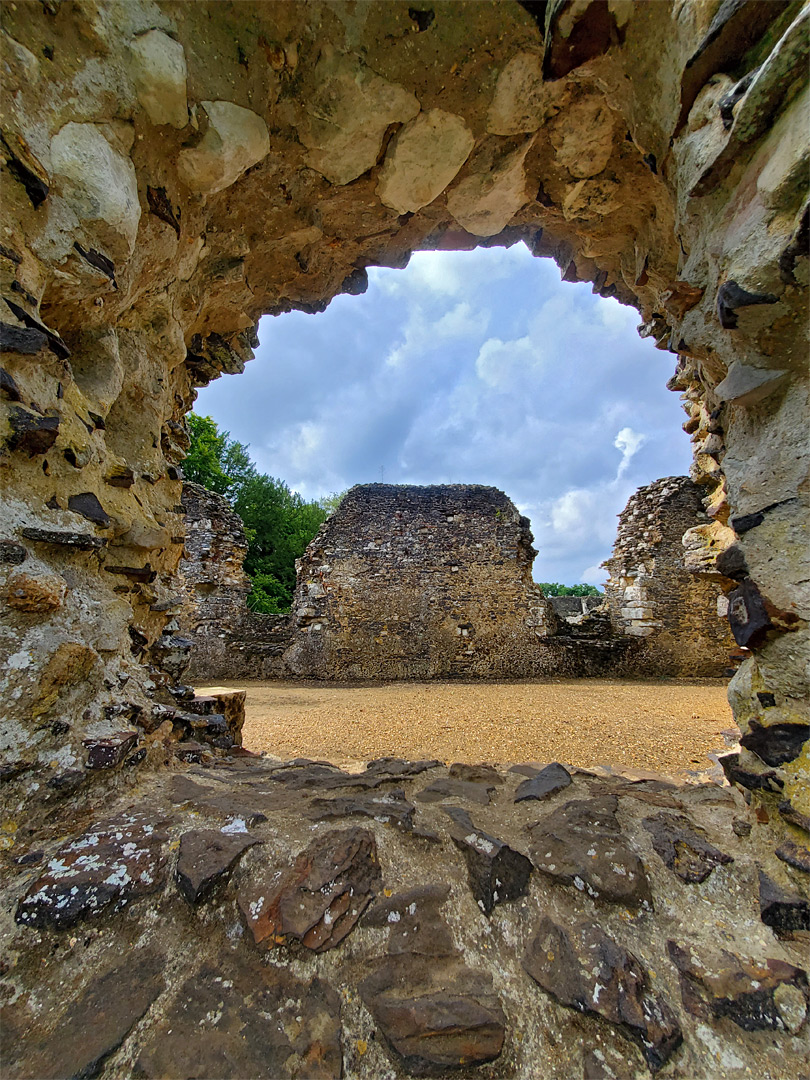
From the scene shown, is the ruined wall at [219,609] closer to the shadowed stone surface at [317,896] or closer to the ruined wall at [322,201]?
the ruined wall at [322,201]

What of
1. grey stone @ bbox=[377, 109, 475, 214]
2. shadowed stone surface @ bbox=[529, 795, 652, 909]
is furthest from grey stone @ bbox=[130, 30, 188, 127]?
shadowed stone surface @ bbox=[529, 795, 652, 909]

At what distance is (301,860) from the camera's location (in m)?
1.00

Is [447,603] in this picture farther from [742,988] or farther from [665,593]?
[742,988]

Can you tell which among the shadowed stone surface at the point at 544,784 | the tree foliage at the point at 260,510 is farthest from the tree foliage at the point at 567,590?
the shadowed stone surface at the point at 544,784

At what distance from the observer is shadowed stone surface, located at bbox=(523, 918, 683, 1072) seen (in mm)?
716

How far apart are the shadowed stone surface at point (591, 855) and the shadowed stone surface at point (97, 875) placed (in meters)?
0.92

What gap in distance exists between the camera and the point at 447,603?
785 centimetres

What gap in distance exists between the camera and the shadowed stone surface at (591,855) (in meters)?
0.96

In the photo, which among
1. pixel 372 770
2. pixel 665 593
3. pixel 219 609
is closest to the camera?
pixel 372 770

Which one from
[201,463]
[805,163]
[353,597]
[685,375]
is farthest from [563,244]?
[201,463]

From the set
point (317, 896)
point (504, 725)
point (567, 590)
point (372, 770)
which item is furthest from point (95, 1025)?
point (567, 590)

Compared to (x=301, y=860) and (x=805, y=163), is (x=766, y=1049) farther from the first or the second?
(x=805, y=163)

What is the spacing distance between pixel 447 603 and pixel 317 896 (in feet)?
23.0

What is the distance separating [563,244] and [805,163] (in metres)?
1.43
